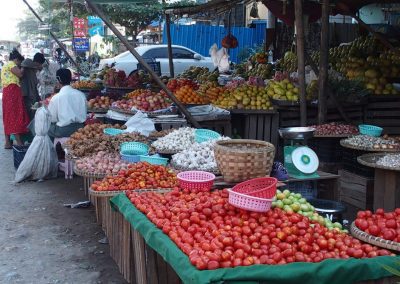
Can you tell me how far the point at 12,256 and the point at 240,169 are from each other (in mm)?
2466

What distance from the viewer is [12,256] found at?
526 centimetres

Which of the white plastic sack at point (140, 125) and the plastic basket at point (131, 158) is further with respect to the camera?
the white plastic sack at point (140, 125)

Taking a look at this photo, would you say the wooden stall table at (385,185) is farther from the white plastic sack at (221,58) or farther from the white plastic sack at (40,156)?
the white plastic sack at (221,58)

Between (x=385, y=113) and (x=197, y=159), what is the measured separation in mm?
4993

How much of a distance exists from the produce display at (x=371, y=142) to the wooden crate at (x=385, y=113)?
266cm

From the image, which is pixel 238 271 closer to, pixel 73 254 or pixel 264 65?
pixel 73 254

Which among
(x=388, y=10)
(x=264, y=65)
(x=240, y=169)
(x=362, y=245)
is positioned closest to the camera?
(x=362, y=245)

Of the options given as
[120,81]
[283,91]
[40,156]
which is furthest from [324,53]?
[120,81]

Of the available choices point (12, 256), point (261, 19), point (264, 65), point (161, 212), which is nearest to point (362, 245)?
point (161, 212)

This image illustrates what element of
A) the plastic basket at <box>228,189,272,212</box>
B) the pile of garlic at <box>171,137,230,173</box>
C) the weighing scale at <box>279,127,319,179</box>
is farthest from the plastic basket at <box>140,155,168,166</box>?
the plastic basket at <box>228,189,272,212</box>

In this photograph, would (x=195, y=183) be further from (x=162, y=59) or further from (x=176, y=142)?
(x=162, y=59)

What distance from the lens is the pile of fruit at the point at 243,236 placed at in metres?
3.00

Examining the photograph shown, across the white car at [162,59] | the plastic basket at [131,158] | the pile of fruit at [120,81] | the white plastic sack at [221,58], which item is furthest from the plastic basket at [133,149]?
the white car at [162,59]

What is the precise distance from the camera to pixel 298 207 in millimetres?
3781
